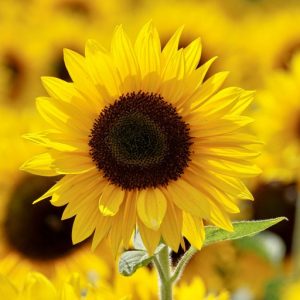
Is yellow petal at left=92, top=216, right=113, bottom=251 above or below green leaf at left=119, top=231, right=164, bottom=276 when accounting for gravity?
above

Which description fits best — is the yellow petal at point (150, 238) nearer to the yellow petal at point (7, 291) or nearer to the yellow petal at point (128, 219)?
the yellow petal at point (128, 219)

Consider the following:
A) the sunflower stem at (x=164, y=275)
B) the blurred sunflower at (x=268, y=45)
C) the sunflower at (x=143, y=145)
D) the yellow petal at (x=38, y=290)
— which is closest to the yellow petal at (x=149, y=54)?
the sunflower at (x=143, y=145)

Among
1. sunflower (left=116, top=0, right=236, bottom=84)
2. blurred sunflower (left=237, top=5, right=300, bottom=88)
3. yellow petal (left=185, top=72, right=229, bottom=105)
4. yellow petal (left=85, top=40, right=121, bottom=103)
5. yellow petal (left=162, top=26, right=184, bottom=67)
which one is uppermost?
yellow petal (left=85, top=40, right=121, bottom=103)

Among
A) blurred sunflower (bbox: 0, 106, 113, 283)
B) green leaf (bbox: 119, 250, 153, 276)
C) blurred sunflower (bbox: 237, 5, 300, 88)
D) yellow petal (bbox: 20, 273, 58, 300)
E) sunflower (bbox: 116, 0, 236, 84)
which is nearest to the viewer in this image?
yellow petal (bbox: 20, 273, 58, 300)

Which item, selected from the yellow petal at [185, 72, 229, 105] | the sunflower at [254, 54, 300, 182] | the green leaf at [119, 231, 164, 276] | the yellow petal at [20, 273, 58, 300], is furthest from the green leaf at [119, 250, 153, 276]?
the sunflower at [254, 54, 300, 182]

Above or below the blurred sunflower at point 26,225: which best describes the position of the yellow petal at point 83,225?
above

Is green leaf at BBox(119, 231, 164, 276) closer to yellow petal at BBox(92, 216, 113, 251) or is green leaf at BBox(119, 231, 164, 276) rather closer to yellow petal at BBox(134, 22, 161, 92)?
yellow petal at BBox(92, 216, 113, 251)

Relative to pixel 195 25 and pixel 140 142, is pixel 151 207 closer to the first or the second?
pixel 140 142
